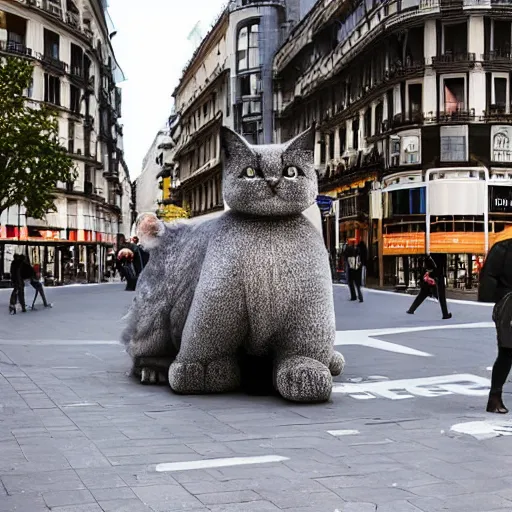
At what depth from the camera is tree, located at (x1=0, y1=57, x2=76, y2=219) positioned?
24891 mm

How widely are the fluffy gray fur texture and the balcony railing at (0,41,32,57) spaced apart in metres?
41.0

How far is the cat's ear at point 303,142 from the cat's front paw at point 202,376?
1.88m

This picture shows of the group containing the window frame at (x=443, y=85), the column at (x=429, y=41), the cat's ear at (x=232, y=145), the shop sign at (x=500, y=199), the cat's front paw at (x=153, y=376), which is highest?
the column at (x=429, y=41)

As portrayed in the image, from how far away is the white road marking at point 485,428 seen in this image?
5.70m

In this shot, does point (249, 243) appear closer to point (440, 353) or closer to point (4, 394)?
point (4, 394)

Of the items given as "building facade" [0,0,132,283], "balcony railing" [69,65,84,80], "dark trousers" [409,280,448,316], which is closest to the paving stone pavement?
"dark trousers" [409,280,448,316]

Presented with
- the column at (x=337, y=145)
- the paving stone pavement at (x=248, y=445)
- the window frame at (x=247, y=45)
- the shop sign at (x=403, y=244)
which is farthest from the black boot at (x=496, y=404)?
the window frame at (x=247, y=45)

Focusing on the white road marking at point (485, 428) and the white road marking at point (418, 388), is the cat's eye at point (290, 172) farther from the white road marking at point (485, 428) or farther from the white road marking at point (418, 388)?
the white road marking at point (485, 428)

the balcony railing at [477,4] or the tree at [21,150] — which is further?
the balcony railing at [477,4]

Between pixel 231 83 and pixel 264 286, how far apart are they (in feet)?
157

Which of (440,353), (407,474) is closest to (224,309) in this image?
(407,474)

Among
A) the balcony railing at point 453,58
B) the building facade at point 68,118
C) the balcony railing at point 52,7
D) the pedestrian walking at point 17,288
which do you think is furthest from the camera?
the balcony railing at point 52,7

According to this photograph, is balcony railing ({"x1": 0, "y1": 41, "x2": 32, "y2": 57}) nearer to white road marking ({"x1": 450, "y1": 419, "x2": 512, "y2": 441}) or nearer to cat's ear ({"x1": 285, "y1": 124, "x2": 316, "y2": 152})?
A: cat's ear ({"x1": 285, "y1": 124, "x2": 316, "y2": 152})

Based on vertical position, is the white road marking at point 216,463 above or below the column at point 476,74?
below
